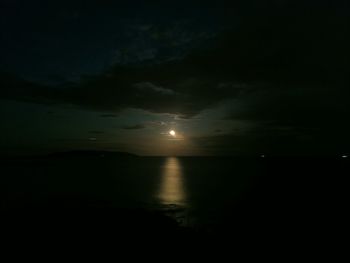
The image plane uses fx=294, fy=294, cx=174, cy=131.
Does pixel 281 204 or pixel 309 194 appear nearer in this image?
pixel 281 204

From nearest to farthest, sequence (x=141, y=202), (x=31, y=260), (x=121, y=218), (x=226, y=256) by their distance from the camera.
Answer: (x=31, y=260) → (x=226, y=256) → (x=121, y=218) → (x=141, y=202)

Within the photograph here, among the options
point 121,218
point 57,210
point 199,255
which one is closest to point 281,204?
point 121,218

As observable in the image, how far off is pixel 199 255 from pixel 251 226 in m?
11.0

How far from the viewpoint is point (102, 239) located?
73.6 feet

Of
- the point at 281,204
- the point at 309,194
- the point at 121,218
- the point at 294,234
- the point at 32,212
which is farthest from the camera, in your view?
the point at 309,194

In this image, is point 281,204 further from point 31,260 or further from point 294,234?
point 31,260

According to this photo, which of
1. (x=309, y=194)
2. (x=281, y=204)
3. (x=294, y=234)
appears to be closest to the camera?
(x=294, y=234)

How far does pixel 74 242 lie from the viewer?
859 inches

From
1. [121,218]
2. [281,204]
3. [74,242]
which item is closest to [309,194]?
[281,204]

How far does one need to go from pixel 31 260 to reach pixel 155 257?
7527mm

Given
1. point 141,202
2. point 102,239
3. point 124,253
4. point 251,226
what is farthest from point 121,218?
point 141,202

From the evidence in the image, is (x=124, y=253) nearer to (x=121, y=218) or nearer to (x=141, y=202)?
(x=121, y=218)

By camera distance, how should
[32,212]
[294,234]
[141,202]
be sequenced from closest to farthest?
[294,234]
[32,212]
[141,202]

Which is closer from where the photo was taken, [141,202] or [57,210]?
[57,210]
